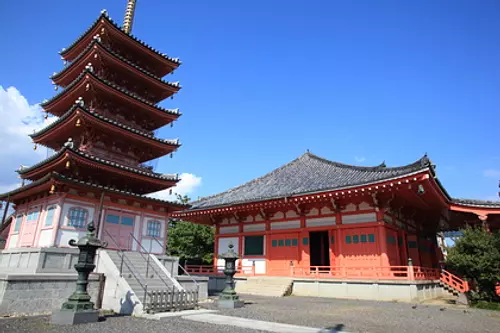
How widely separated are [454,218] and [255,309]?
16528 mm

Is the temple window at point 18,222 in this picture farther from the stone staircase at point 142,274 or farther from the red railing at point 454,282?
the red railing at point 454,282

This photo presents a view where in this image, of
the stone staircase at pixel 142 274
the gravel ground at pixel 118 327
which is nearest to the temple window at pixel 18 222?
the stone staircase at pixel 142 274

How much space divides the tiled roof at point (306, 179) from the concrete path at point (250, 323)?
29.6 ft

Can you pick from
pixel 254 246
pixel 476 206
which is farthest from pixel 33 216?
pixel 476 206

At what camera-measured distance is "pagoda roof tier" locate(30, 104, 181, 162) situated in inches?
587

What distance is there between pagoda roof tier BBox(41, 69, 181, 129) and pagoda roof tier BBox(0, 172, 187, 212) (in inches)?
194

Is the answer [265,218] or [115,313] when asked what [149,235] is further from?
[265,218]

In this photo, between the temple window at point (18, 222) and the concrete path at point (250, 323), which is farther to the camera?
the temple window at point (18, 222)

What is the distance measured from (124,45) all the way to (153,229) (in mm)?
10986

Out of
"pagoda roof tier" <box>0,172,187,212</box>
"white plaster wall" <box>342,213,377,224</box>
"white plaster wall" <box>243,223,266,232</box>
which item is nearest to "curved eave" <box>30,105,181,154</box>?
"pagoda roof tier" <box>0,172,187,212</box>

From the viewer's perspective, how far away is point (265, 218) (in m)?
21.2

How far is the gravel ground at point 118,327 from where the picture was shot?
Answer: 7816 mm

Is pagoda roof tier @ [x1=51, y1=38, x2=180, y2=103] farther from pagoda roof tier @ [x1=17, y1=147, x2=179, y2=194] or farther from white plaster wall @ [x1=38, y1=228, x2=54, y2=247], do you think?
white plaster wall @ [x1=38, y1=228, x2=54, y2=247]

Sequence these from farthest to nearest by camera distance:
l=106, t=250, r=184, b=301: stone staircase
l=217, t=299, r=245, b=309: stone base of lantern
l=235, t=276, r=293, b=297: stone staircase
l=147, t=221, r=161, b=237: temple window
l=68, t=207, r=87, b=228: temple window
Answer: l=235, t=276, r=293, b=297: stone staircase < l=147, t=221, r=161, b=237: temple window < l=68, t=207, r=87, b=228: temple window < l=217, t=299, r=245, b=309: stone base of lantern < l=106, t=250, r=184, b=301: stone staircase
